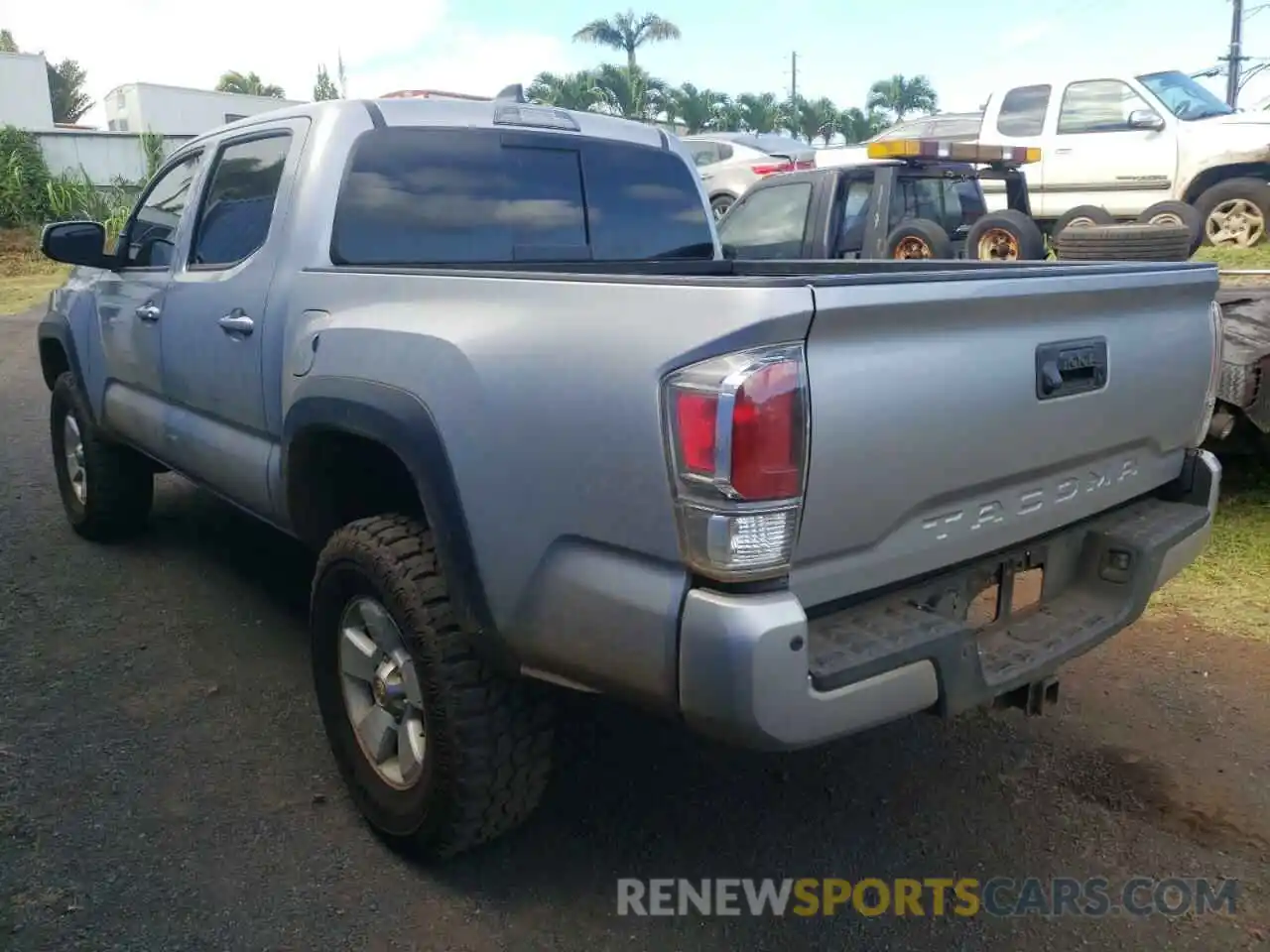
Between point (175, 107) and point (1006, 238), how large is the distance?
118 ft

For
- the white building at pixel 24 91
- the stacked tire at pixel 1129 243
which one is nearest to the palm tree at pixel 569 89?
the white building at pixel 24 91

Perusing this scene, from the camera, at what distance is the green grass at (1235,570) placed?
14.1 feet

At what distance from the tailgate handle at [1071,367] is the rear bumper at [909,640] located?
0.38 m

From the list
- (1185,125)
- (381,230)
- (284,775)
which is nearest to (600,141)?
(381,230)

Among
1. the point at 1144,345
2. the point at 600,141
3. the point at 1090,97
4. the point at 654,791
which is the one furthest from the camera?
the point at 1090,97

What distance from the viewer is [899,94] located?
50.2m

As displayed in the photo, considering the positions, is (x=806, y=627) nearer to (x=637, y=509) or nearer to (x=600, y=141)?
(x=637, y=509)

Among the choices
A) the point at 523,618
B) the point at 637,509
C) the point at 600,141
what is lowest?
the point at 523,618

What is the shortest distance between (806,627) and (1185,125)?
414 inches

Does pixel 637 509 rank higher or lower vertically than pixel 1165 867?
higher

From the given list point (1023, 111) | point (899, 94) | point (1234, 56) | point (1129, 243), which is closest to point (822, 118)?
point (899, 94)

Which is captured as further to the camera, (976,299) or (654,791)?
(654,791)

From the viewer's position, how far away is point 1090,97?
1135 cm

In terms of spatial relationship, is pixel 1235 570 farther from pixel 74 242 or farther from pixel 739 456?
pixel 74 242
